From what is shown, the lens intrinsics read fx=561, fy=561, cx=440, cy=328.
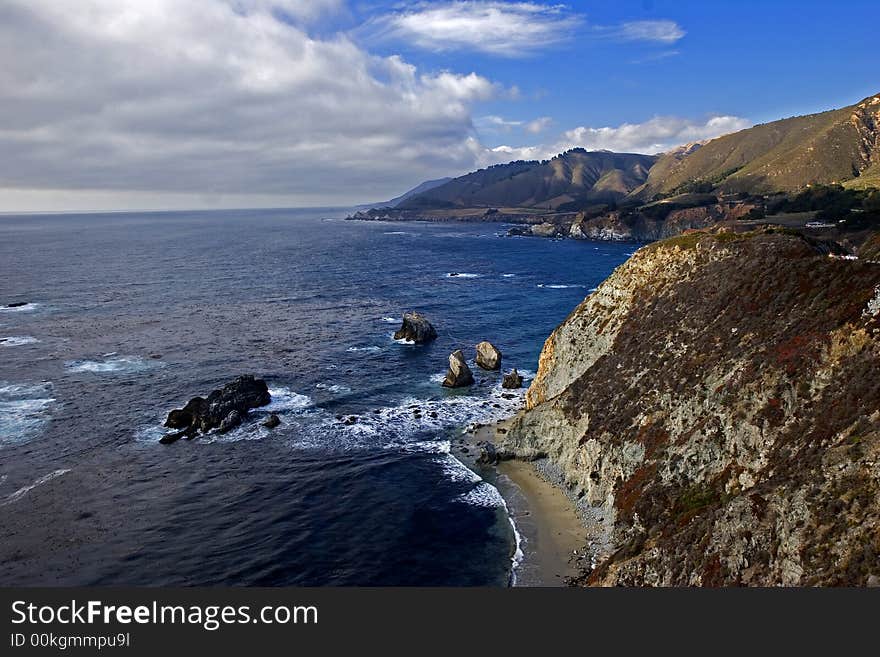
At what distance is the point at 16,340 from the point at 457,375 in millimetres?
72271

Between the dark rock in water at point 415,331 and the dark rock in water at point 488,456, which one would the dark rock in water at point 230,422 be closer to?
the dark rock in water at point 488,456

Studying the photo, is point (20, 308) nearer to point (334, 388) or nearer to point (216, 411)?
point (216, 411)

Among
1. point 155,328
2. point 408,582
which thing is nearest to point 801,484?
point 408,582

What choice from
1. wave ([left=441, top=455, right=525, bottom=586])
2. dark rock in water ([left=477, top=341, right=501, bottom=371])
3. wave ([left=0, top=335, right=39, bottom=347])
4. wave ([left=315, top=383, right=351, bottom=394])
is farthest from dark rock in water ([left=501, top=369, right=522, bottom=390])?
wave ([left=0, top=335, right=39, bottom=347])

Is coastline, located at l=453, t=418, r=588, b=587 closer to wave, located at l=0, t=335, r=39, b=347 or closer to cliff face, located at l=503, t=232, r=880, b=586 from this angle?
cliff face, located at l=503, t=232, r=880, b=586

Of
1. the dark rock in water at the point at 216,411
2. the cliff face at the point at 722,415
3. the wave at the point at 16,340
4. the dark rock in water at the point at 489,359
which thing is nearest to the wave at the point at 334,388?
the dark rock in water at the point at 216,411

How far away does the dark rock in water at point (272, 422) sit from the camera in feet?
193

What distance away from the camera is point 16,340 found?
8912 centimetres

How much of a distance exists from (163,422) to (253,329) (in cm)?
3888

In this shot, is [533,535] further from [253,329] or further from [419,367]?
[253,329]

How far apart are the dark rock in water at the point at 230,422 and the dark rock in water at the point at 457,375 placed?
24.4 m

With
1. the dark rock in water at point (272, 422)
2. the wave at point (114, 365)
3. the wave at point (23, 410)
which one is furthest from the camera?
the wave at point (114, 365)

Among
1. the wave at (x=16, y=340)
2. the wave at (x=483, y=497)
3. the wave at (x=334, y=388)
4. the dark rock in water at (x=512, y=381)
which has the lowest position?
the wave at (x=483, y=497)

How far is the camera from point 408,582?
35500 mm
